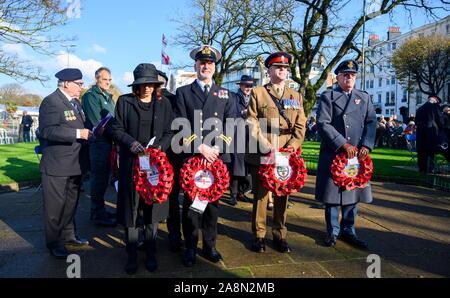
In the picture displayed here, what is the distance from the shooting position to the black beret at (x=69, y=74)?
4.27 m

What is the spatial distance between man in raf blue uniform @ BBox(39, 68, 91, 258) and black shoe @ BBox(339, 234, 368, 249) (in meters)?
3.48

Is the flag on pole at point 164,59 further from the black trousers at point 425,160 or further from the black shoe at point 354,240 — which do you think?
the black shoe at point 354,240

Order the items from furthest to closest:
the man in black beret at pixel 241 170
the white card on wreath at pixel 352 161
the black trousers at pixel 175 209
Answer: the man in black beret at pixel 241 170
the white card on wreath at pixel 352 161
the black trousers at pixel 175 209

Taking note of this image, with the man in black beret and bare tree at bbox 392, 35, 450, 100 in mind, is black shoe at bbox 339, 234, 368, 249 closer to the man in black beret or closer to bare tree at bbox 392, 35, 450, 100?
the man in black beret

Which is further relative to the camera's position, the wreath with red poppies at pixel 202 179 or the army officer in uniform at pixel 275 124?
the army officer in uniform at pixel 275 124

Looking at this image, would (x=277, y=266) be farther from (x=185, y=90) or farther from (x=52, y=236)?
(x=52, y=236)

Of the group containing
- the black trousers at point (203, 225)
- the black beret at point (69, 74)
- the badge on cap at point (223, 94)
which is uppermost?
the black beret at point (69, 74)

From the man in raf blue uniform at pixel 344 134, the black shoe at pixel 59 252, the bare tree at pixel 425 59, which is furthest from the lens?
the bare tree at pixel 425 59

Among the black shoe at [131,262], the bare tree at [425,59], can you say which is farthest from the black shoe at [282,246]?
the bare tree at [425,59]

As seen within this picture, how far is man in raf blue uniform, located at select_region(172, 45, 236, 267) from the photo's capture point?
153 inches

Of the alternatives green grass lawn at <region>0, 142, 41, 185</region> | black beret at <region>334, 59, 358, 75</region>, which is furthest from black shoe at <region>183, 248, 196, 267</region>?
green grass lawn at <region>0, 142, 41, 185</region>

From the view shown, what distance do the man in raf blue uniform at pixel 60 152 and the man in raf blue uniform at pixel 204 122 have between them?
1280 mm
